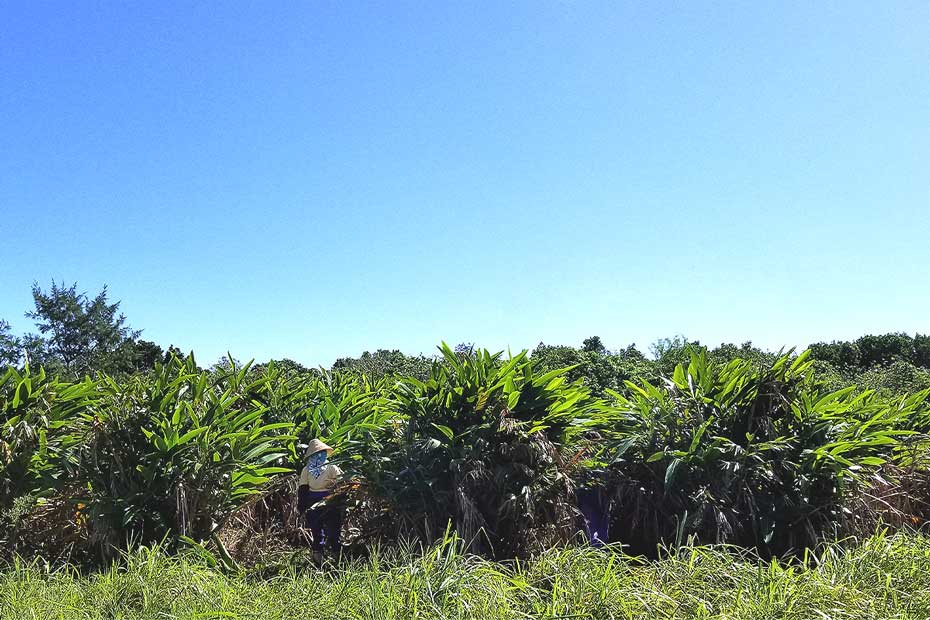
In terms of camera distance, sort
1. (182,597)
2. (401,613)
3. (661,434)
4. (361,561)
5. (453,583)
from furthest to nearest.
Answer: (661,434), (361,561), (182,597), (453,583), (401,613)

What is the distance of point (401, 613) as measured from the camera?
2977 millimetres

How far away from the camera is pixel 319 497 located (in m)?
5.20

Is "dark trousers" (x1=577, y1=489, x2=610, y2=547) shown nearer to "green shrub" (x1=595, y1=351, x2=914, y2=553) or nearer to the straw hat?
"green shrub" (x1=595, y1=351, x2=914, y2=553)

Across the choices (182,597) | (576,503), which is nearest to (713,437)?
(576,503)

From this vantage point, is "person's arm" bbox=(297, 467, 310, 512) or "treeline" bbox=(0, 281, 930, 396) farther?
"treeline" bbox=(0, 281, 930, 396)

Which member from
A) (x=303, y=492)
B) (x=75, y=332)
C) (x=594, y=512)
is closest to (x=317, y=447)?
(x=303, y=492)

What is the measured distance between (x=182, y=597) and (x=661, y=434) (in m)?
3.04

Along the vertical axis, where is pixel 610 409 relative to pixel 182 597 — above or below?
above

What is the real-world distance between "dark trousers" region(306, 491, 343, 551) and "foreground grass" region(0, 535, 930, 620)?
2.77ft

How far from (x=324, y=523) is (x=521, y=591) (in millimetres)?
Result: 2143

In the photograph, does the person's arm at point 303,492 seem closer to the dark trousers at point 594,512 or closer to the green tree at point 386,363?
the dark trousers at point 594,512

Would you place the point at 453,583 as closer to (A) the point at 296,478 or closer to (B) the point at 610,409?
(B) the point at 610,409

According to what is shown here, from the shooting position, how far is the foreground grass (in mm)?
3061

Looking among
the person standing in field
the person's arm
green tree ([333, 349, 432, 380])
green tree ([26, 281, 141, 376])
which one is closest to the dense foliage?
the person standing in field
